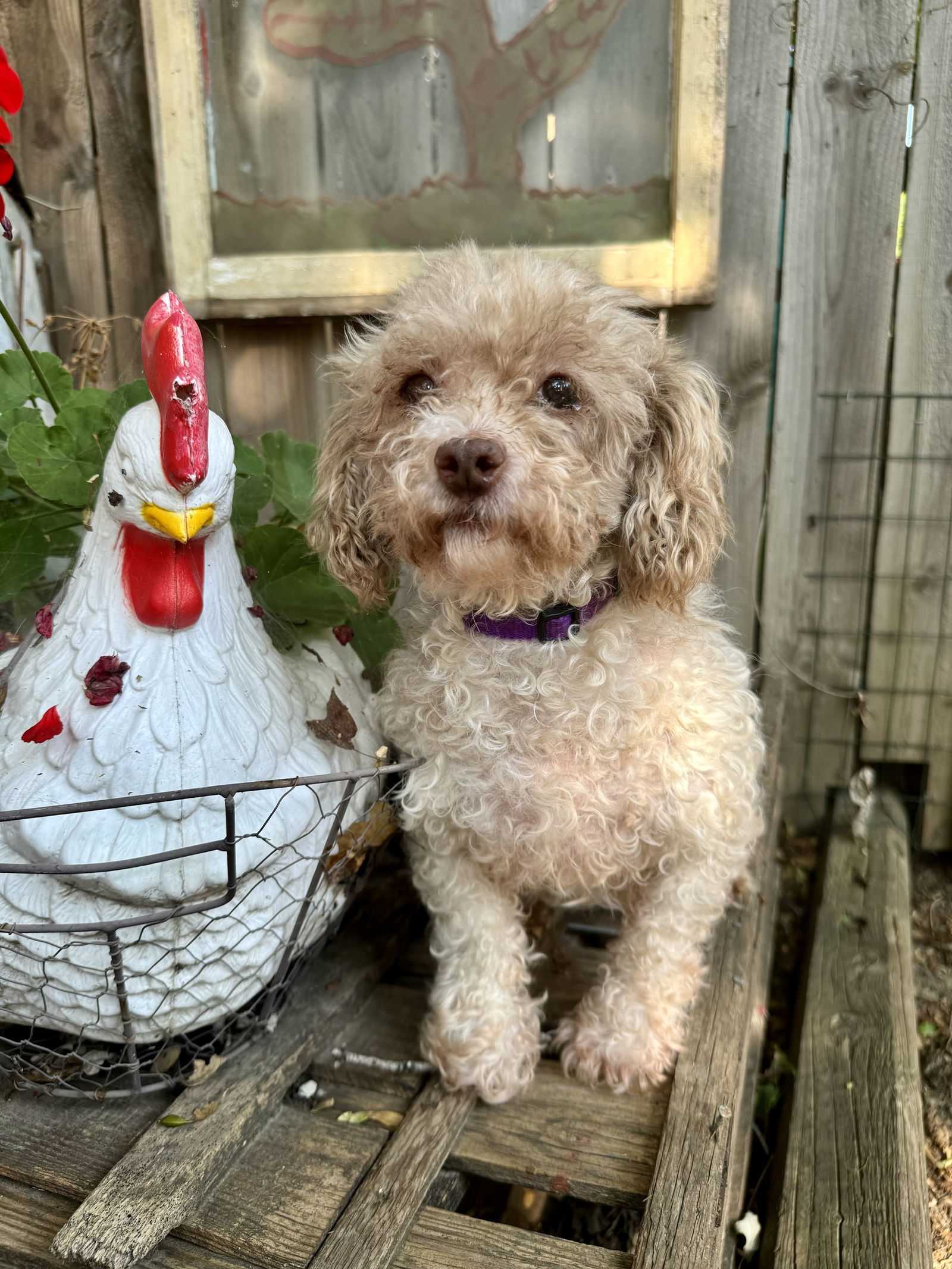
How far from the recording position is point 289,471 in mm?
1726

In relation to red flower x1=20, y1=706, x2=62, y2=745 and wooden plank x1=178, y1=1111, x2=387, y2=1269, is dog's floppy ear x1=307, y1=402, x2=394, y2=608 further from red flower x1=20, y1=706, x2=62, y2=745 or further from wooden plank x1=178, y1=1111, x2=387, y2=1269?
wooden plank x1=178, y1=1111, x2=387, y2=1269

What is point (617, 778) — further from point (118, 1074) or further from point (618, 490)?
point (118, 1074)

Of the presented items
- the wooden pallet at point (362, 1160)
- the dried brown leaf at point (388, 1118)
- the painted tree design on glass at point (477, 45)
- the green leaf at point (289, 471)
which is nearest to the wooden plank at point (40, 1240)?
the wooden pallet at point (362, 1160)

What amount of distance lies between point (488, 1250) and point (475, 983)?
39 centimetres

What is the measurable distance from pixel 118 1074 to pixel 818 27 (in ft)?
7.30

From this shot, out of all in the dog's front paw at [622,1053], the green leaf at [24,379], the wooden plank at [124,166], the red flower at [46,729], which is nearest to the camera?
the red flower at [46,729]

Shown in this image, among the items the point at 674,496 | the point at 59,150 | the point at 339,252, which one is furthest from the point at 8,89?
the point at 674,496

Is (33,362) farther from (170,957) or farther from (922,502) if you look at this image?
(922,502)

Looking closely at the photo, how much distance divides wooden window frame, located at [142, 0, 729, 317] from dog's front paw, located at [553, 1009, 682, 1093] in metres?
1.35

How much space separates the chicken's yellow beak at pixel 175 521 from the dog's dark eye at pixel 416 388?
0.34 metres

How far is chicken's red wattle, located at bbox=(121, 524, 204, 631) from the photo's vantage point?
1.24m

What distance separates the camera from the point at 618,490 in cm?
132

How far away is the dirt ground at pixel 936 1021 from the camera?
5.03 feet

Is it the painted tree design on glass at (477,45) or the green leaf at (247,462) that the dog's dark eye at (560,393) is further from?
the painted tree design on glass at (477,45)
